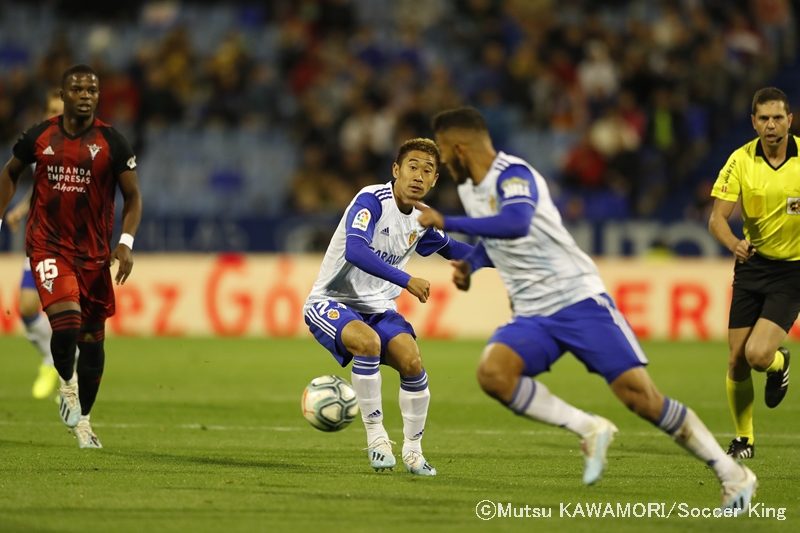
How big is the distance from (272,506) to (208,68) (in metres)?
17.7

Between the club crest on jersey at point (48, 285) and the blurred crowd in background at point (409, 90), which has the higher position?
the blurred crowd in background at point (409, 90)

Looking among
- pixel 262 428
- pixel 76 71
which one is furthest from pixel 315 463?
pixel 76 71

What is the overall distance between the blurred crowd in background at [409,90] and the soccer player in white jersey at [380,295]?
11.8 meters

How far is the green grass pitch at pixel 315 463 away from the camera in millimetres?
6660

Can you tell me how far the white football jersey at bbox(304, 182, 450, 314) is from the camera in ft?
28.8

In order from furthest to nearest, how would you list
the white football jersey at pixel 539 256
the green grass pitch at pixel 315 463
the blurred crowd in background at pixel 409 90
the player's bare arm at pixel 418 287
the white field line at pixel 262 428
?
the blurred crowd in background at pixel 409 90, the white field line at pixel 262 428, the player's bare arm at pixel 418 287, the white football jersey at pixel 539 256, the green grass pitch at pixel 315 463

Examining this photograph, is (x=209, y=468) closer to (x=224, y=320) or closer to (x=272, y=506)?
(x=272, y=506)

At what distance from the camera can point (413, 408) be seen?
8531mm

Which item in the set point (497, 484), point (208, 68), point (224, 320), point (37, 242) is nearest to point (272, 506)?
point (497, 484)

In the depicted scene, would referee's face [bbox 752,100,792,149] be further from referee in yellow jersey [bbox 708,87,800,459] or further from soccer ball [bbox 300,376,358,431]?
soccer ball [bbox 300,376,358,431]

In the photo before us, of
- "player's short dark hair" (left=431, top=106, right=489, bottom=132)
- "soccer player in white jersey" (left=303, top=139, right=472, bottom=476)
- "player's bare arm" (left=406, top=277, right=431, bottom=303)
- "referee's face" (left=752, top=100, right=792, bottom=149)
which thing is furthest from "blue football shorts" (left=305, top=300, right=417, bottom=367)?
"referee's face" (left=752, top=100, right=792, bottom=149)

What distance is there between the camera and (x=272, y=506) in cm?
698

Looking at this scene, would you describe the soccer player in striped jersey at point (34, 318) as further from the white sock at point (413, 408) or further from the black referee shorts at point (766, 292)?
the black referee shorts at point (766, 292)

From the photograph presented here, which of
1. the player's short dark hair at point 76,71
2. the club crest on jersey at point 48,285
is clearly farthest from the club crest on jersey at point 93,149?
the club crest on jersey at point 48,285
